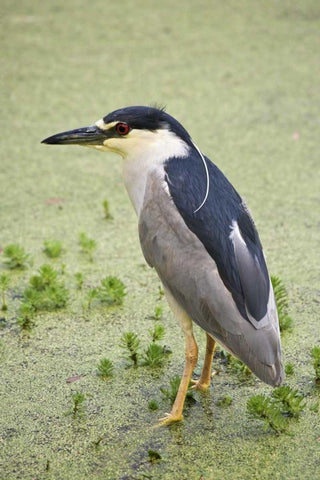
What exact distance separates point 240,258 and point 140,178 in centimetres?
45

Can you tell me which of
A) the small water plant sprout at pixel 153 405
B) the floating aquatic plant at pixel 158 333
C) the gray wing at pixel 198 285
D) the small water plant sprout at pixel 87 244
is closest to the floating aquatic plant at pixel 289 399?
the gray wing at pixel 198 285

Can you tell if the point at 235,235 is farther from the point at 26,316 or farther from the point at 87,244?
the point at 87,244

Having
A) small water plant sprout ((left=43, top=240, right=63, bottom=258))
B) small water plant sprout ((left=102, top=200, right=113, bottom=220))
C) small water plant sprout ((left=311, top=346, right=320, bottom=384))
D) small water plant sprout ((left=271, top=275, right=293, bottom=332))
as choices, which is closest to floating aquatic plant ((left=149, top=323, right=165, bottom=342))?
small water plant sprout ((left=271, top=275, right=293, bottom=332))

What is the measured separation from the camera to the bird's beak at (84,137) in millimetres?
2682

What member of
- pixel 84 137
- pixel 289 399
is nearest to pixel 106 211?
pixel 84 137

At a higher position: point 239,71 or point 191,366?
point 191,366

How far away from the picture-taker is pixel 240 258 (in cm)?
240

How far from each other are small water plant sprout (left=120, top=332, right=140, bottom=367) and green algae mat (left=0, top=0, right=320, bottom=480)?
2 cm

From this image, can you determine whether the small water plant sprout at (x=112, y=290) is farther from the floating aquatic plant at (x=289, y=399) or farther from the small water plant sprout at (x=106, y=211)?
the floating aquatic plant at (x=289, y=399)

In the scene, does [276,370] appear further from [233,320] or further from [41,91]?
[41,91]

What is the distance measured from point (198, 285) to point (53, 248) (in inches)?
48.3

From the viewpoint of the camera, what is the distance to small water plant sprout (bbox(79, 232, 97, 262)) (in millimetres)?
3435

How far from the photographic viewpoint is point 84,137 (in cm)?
271

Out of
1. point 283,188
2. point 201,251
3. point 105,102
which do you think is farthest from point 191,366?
point 105,102
